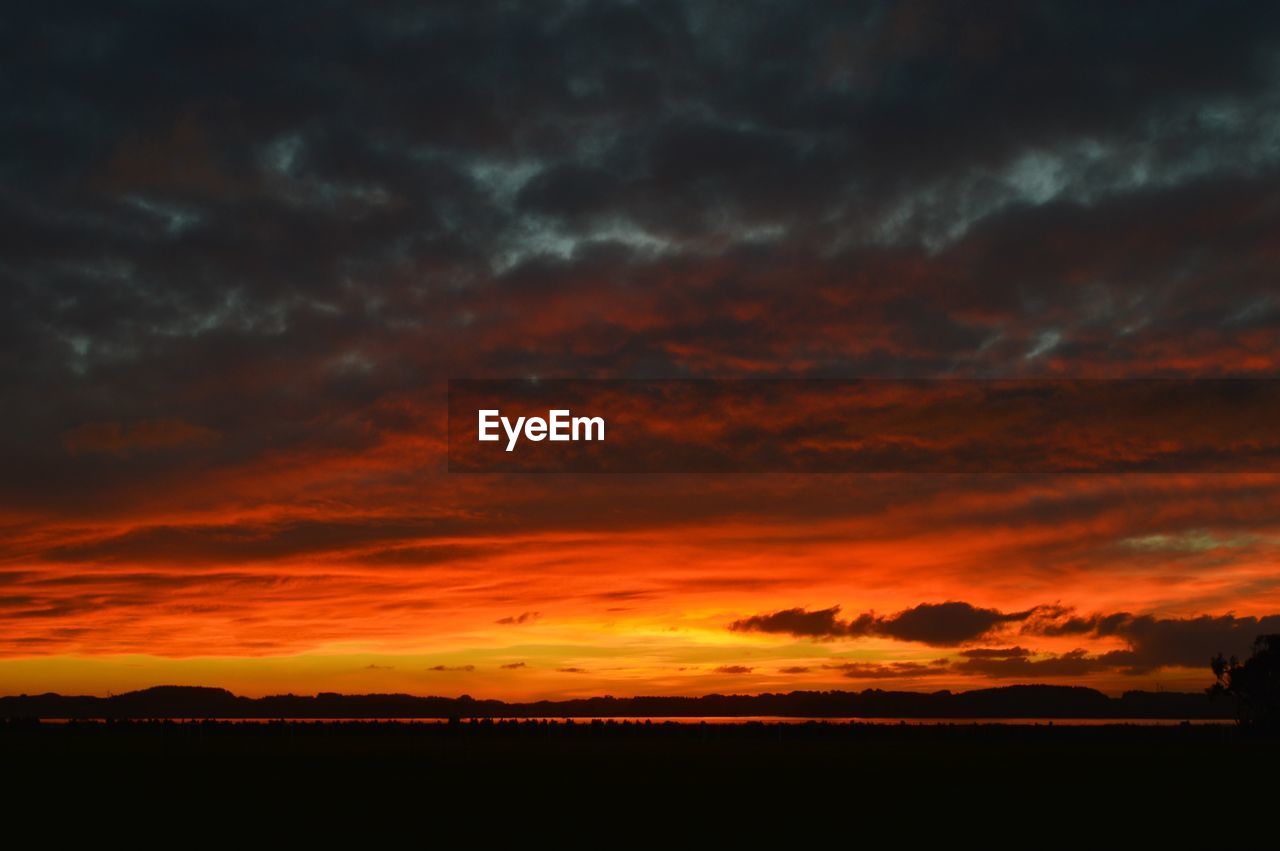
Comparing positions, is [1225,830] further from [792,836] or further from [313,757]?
[313,757]

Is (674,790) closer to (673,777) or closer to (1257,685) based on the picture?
A: (673,777)

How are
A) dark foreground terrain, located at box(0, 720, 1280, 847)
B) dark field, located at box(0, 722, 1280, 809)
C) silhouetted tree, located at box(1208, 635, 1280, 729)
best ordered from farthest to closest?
1. silhouetted tree, located at box(1208, 635, 1280, 729)
2. dark field, located at box(0, 722, 1280, 809)
3. dark foreground terrain, located at box(0, 720, 1280, 847)

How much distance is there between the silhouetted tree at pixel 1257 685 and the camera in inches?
4943

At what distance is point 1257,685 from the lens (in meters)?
127

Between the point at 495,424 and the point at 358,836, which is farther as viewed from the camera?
the point at 495,424

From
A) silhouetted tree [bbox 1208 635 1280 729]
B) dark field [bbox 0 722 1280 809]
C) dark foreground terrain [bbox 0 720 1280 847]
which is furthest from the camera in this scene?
silhouetted tree [bbox 1208 635 1280 729]

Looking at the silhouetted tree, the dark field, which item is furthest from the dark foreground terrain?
the silhouetted tree

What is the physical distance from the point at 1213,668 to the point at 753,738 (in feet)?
179

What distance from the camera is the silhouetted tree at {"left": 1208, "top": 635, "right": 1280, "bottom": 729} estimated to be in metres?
126

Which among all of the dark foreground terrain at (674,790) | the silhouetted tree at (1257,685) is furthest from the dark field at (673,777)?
the silhouetted tree at (1257,685)

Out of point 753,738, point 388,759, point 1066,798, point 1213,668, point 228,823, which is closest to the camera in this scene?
point 228,823

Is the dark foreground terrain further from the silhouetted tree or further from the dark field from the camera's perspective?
the silhouetted tree

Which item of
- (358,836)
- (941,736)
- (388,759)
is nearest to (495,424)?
(358,836)

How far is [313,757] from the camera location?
84375 mm
